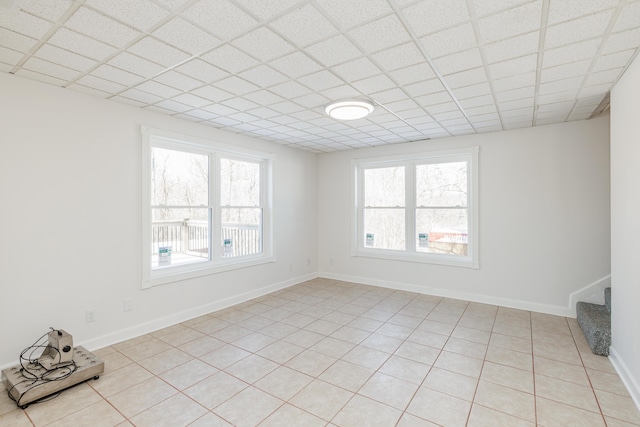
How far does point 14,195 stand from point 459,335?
442 centimetres

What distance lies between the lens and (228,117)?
12.1 ft

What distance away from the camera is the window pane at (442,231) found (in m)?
4.80

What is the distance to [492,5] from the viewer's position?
5.49 ft

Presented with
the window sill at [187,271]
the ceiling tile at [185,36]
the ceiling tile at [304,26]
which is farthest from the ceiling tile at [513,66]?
the window sill at [187,271]

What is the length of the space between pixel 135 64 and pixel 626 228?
402 cm

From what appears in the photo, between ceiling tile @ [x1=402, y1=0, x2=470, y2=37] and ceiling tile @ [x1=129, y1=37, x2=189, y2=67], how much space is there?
1548mm

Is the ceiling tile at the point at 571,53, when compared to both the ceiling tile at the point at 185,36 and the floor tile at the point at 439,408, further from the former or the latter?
the floor tile at the point at 439,408

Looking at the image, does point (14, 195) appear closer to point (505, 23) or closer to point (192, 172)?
point (192, 172)

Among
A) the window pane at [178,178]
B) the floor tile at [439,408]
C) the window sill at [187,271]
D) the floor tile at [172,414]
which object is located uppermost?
the window pane at [178,178]

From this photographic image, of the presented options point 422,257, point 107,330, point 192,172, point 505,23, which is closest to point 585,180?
point 422,257

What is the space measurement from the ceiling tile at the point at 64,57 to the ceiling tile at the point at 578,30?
10.3ft

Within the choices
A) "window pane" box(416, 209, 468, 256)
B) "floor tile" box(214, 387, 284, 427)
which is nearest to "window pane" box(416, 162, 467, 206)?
→ "window pane" box(416, 209, 468, 256)

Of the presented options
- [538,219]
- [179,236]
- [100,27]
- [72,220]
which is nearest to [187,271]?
[179,236]

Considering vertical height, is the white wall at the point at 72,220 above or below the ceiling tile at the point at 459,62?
below
